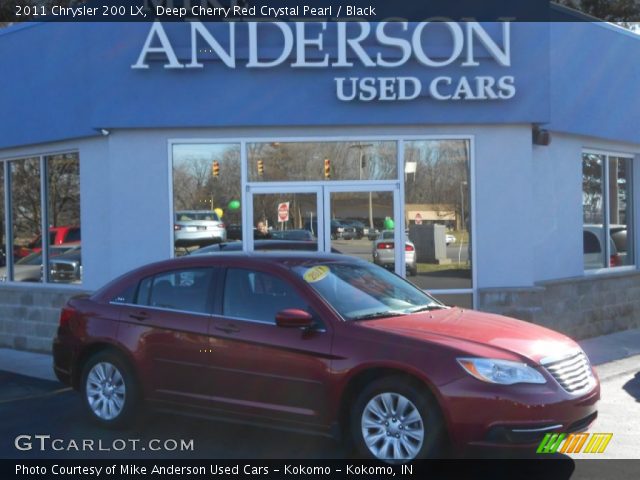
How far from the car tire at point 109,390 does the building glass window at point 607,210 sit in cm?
831

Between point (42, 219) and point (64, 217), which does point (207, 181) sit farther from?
point (42, 219)

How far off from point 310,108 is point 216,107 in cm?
125

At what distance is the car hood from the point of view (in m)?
5.94

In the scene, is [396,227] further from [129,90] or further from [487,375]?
[487,375]

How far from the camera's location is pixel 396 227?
11.1 m

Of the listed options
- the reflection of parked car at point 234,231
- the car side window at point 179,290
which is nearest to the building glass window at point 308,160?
the reflection of parked car at point 234,231

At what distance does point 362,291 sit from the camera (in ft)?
22.3

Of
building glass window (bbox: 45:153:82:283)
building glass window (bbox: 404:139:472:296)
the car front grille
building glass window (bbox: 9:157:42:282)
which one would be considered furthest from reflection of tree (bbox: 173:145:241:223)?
building glass window (bbox: 9:157:42:282)

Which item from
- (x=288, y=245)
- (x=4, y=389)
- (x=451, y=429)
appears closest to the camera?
(x=451, y=429)

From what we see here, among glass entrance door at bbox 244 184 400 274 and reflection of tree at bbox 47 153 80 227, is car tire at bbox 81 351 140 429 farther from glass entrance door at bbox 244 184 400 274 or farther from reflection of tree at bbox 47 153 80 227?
reflection of tree at bbox 47 153 80 227

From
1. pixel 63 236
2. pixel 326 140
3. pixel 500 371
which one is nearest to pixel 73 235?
pixel 63 236

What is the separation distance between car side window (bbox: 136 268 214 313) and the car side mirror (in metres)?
0.91

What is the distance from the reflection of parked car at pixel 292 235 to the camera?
36.0 ft

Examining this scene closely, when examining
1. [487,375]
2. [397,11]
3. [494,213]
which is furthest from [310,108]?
[487,375]
